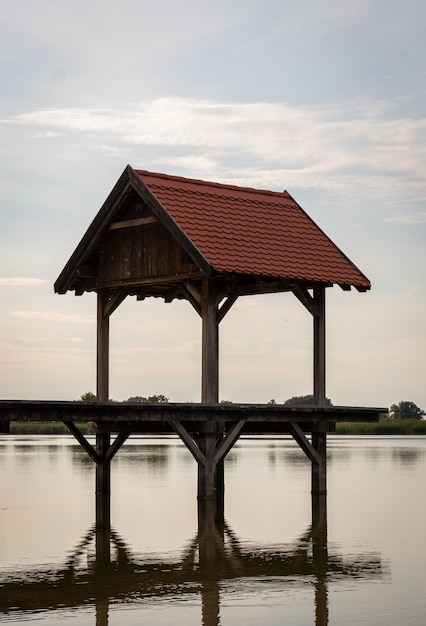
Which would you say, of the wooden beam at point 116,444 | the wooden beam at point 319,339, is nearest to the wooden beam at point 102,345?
the wooden beam at point 116,444

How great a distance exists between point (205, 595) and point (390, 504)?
13.1 m

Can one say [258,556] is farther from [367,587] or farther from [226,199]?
[226,199]

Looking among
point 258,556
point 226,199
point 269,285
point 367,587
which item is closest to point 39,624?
point 367,587

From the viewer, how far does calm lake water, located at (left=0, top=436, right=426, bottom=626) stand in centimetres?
1402

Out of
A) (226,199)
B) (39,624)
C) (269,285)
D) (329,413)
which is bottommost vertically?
(39,624)

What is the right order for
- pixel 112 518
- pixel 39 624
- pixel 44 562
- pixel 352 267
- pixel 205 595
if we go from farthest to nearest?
1. pixel 352 267
2. pixel 112 518
3. pixel 44 562
4. pixel 205 595
5. pixel 39 624

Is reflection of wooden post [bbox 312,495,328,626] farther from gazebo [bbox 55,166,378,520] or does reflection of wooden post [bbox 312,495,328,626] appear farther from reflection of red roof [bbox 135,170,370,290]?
reflection of red roof [bbox 135,170,370,290]

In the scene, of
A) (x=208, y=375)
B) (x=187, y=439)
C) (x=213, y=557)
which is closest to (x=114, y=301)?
(x=208, y=375)

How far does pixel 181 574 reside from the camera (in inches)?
660

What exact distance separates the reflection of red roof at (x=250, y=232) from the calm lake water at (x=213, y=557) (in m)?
4.91

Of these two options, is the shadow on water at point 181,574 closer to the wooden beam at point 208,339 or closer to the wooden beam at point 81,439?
the wooden beam at point 81,439

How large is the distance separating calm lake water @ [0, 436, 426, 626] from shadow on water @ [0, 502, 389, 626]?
0.02m

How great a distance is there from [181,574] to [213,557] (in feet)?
5.97

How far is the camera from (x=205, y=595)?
1505 cm
